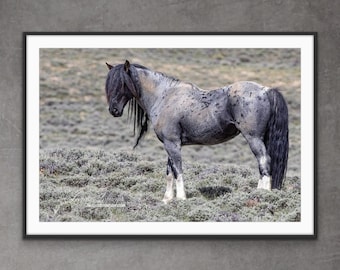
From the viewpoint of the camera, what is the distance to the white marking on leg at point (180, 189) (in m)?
3.24

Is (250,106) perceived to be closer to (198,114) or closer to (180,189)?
(198,114)

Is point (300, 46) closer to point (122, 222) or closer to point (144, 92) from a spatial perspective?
point (144, 92)

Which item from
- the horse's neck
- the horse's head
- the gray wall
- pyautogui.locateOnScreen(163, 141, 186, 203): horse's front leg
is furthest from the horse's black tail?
the horse's head

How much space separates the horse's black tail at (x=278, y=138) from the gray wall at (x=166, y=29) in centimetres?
18

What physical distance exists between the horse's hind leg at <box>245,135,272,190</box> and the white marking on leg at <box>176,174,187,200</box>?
1.26ft

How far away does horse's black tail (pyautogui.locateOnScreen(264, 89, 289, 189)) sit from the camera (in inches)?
127

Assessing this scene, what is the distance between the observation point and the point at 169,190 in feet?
10.6

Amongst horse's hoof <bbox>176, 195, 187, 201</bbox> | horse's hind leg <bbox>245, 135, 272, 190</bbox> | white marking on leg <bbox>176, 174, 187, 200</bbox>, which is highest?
horse's hind leg <bbox>245, 135, 272, 190</bbox>

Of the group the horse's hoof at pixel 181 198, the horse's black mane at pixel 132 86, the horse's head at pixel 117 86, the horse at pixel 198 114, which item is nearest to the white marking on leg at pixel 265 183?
the horse at pixel 198 114

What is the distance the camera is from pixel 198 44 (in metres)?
3.27

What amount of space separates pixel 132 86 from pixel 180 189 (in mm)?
586

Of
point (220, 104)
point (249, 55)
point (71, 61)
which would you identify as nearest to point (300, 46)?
point (249, 55)

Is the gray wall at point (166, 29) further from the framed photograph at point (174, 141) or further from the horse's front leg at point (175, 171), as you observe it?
the horse's front leg at point (175, 171)

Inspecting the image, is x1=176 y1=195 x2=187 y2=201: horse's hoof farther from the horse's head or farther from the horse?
the horse's head
